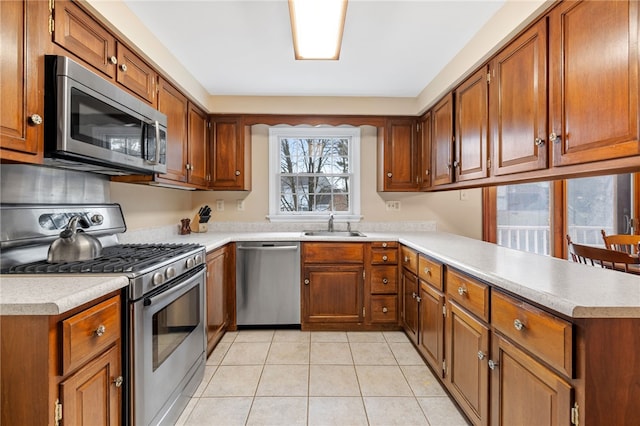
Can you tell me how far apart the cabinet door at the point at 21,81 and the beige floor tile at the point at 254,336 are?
6.98 feet

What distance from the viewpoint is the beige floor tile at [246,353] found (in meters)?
2.39

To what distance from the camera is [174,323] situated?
173 centimetres

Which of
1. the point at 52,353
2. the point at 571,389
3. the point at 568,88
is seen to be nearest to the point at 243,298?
the point at 52,353

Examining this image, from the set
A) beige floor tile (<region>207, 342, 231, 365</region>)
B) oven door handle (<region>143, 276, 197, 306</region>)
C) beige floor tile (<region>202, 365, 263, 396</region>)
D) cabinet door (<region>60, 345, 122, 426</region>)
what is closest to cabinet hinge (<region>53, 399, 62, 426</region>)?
cabinet door (<region>60, 345, 122, 426</region>)

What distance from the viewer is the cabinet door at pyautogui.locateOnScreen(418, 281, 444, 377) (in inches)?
79.1

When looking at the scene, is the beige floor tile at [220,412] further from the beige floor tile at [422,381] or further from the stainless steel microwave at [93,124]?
the stainless steel microwave at [93,124]

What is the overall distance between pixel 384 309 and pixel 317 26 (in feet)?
8.02

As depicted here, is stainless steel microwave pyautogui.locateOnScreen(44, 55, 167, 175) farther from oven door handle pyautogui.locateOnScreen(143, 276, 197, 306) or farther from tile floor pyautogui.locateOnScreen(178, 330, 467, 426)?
tile floor pyautogui.locateOnScreen(178, 330, 467, 426)

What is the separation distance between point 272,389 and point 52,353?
4.62ft

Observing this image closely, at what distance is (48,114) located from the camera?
1.26 metres

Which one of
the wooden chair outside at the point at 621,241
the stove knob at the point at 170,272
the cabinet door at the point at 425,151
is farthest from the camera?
the cabinet door at the point at 425,151

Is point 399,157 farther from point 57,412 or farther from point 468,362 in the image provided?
point 57,412

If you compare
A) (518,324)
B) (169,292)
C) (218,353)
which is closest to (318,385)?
(218,353)

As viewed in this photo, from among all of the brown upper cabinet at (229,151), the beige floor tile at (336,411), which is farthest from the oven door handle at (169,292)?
the brown upper cabinet at (229,151)
